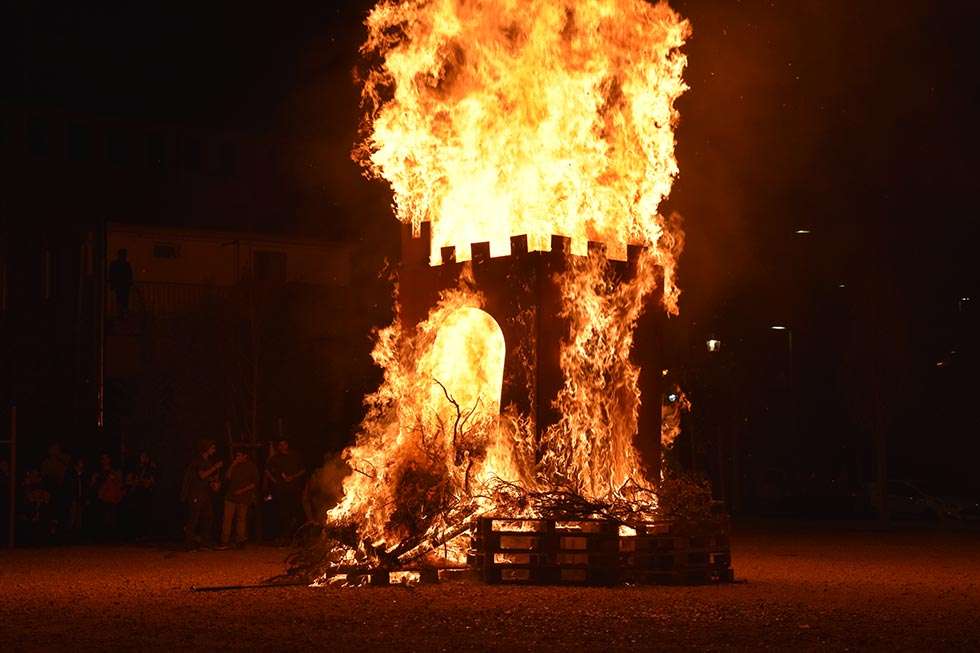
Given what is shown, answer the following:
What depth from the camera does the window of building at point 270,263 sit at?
4003cm

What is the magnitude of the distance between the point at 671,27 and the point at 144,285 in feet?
68.3

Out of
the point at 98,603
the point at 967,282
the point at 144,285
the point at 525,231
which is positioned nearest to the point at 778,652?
the point at 98,603

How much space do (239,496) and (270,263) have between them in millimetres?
17477

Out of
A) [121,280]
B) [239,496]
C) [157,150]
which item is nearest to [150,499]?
[239,496]

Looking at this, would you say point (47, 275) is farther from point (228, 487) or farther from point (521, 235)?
point (521, 235)

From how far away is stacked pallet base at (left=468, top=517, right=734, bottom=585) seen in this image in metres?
16.6

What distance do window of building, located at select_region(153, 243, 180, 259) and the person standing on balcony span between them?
2732 millimetres

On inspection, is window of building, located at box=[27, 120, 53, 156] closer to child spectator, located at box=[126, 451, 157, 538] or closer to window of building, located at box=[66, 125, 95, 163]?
window of building, located at box=[66, 125, 95, 163]

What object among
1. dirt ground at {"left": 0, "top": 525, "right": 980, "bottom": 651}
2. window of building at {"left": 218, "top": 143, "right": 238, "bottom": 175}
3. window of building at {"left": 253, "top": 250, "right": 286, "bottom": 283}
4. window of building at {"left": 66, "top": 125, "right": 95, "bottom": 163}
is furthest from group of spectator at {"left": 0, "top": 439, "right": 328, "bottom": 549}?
window of building at {"left": 218, "top": 143, "right": 238, "bottom": 175}

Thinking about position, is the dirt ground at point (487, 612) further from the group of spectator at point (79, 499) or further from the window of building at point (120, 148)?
the window of building at point (120, 148)

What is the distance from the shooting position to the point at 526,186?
19.1m

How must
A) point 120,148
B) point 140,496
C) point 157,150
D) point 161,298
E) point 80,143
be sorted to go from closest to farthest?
point 140,496 < point 161,298 < point 80,143 < point 120,148 < point 157,150

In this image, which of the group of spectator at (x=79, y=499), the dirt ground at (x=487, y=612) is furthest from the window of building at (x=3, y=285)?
the dirt ground at (x=487, y=612)

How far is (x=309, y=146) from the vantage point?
44812 millimetres
